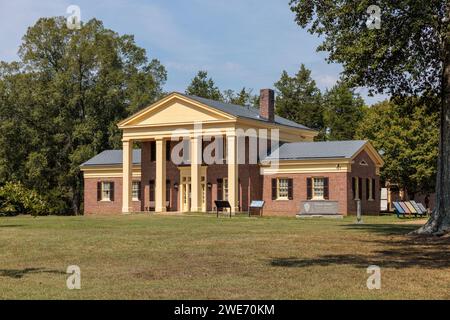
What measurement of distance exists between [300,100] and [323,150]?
34479 millimetres

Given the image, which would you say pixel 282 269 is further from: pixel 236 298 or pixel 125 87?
pixel 125 87

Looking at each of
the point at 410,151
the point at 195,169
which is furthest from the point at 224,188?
the point at 410,151

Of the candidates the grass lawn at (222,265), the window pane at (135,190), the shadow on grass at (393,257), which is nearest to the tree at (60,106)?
the window pane at (135,190)

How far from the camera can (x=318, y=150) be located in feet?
155

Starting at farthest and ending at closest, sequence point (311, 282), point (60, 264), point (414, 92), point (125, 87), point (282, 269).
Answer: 1. point (125, 87)
2. point (414, 92)
3. point (60, 264)
4. point (282, 269)
5. point (311, 282)

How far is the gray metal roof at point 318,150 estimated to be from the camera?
46062 millimetres

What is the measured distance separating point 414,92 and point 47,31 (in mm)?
46766

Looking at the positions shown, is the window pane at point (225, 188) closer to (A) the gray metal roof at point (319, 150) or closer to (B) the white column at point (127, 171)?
(A) the gray metal roof at point (319, 150)

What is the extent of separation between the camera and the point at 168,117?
49.8 m

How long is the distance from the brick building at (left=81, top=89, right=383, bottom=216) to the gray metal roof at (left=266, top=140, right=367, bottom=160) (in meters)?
0.07

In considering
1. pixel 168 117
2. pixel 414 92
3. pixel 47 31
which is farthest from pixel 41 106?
pixel 414 92

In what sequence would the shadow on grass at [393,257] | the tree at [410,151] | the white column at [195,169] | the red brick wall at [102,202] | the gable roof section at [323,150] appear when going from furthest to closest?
the red brick wall at [102,202], the tree at [410,151], the white column at [195,169], the gable roof section at [323,150], the shadow on grass at [393,257]

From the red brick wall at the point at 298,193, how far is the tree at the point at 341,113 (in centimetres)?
2988

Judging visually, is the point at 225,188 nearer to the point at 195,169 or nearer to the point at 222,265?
the point at 195,169
